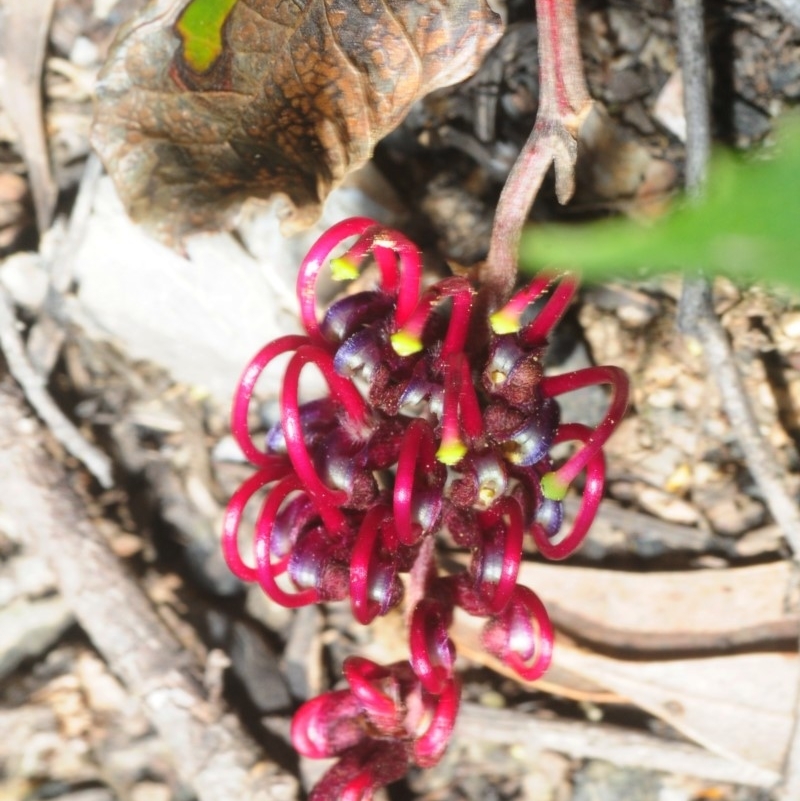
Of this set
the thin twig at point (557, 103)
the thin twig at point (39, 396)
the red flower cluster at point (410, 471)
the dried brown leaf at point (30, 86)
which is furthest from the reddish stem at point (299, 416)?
the dried brown leaf at point (30, 86)

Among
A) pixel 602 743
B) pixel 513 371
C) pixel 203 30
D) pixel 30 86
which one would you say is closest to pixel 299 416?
pixel 513 371

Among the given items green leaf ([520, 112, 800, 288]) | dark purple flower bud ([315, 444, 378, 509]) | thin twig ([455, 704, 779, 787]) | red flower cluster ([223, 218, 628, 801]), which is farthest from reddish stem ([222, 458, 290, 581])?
green leaf ([520, 112, 800, 288])

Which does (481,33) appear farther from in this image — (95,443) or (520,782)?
(520,782)

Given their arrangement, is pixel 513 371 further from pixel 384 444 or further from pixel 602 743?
pixel 602 743

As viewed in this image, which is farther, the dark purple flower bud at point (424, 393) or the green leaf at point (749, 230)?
the dark purple flower bud at point (424, 393)

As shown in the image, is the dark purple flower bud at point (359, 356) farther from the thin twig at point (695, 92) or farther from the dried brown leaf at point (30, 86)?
the dried brown leaf at point (30, 86)


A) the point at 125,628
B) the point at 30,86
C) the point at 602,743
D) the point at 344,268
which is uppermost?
the point at 30,86

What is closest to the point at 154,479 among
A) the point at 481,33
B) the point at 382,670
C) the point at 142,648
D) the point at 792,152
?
the point at 142,648
